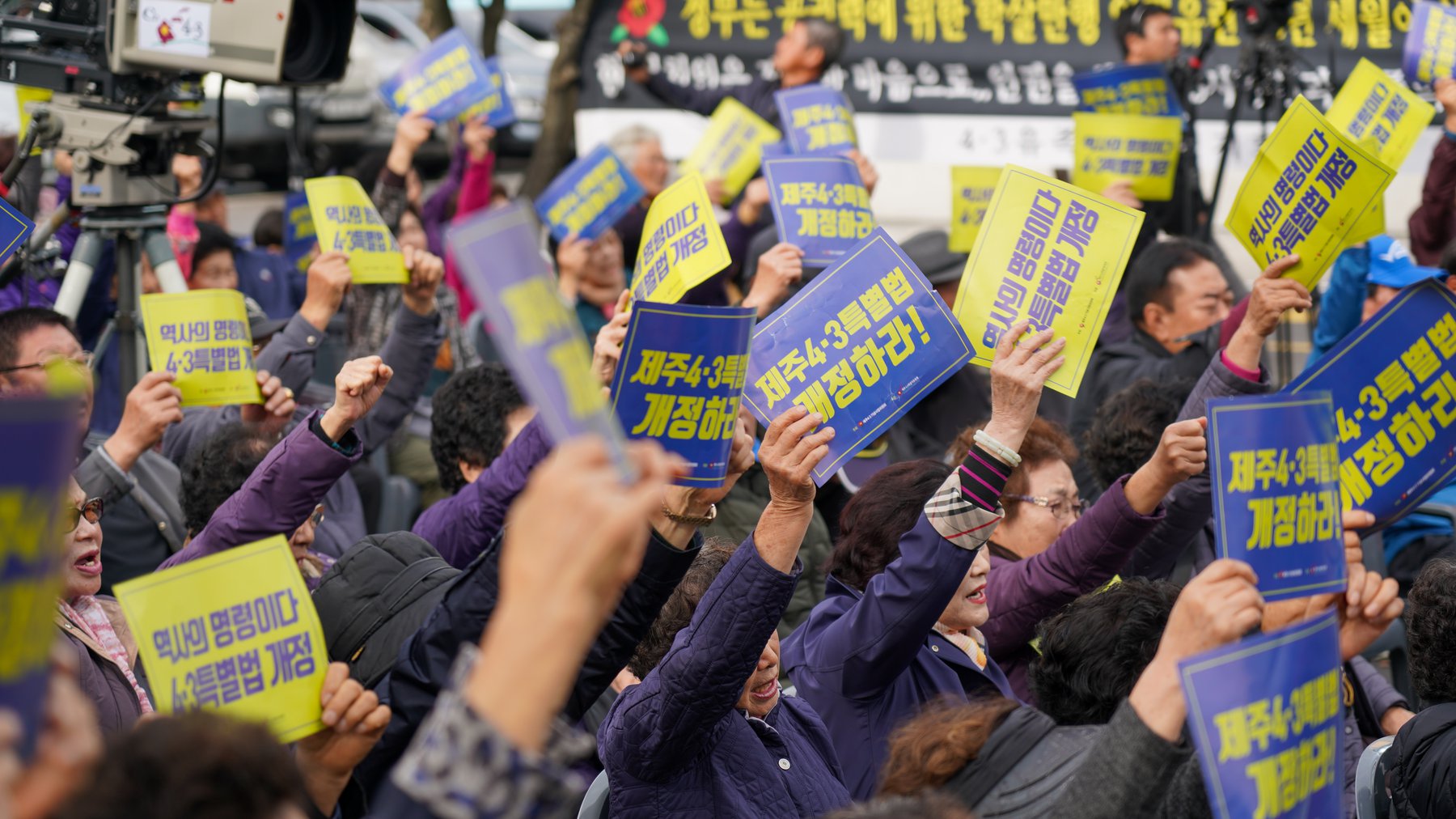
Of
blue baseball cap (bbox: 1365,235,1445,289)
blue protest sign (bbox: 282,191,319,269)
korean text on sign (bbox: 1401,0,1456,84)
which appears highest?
korean text on sign (bbox: 1401,0,1456,84)

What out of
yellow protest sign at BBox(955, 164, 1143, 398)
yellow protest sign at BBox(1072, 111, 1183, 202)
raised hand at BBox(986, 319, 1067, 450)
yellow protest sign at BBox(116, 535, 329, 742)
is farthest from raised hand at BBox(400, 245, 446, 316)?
yellow protest sign at BBox(116, 535, 329, 742)

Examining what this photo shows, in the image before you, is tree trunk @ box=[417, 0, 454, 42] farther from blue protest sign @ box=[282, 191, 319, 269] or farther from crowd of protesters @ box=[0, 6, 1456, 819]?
crowd of protesters @ box=[0, 6, 1456, 819]

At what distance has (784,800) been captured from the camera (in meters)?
2.86

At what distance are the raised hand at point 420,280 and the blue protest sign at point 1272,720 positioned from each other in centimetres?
325

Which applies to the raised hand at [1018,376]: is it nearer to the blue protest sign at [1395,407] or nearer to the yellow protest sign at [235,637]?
the blue protest sign at [1395,407]

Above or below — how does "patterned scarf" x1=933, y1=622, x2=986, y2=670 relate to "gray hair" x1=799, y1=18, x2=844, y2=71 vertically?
below

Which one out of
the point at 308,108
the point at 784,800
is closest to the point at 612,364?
the point at 784,800

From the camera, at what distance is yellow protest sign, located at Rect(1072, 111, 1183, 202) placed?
19.6 ft

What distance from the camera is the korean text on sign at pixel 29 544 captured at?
151 centimetres

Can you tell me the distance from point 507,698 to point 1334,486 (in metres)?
1.54

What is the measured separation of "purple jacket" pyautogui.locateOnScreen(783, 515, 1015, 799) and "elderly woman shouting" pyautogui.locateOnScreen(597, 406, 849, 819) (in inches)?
8.6

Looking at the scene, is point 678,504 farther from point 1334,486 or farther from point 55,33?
point 55,33

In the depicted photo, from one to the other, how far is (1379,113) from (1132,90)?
5.90ft

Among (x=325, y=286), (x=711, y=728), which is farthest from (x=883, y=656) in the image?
(x=325, y=286)
